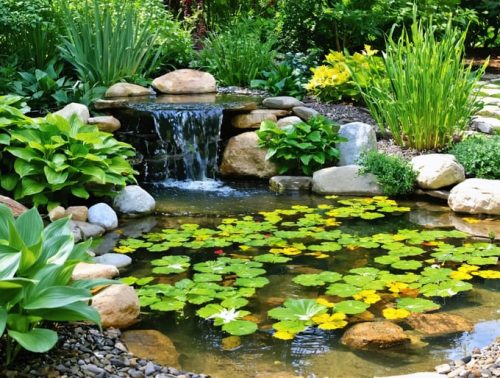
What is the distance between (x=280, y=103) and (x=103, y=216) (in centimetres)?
317

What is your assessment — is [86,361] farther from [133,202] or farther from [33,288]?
[133,202]

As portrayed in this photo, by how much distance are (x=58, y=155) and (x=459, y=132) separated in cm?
432

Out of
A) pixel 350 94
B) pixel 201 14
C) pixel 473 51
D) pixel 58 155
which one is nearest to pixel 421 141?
pixel 350 94

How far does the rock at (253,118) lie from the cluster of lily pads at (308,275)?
205cm

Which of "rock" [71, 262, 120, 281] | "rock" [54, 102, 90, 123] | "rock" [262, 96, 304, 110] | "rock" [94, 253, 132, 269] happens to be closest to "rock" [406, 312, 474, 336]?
"rock" [71, 262, 120, 281]

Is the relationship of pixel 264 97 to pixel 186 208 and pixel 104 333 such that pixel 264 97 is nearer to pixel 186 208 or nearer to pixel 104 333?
pixel 186 208

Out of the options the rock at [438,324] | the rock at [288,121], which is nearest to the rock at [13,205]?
the rock at [438,324]

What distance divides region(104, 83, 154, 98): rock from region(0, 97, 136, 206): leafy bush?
249 cm

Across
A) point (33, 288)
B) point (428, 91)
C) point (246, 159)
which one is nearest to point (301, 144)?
point (246, 159)

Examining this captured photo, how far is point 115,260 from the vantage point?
4.86 m

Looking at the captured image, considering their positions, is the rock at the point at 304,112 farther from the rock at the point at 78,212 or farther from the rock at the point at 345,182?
the rock at the point at 78,212

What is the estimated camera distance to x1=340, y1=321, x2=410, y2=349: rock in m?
3.64

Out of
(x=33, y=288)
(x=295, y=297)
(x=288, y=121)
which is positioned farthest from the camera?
(x=288, y=121)

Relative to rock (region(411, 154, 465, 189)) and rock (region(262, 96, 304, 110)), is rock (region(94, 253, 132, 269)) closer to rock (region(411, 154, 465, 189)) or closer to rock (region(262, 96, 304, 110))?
rock (region(411, 154, 465, 189))
